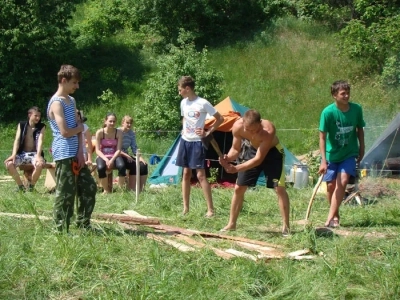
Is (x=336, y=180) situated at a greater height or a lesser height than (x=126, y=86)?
lesser

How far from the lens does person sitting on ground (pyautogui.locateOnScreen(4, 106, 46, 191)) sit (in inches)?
397

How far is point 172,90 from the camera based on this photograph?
17.8 m

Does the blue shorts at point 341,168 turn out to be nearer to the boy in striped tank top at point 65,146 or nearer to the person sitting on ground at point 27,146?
the boy in striped tank top at point 65,146

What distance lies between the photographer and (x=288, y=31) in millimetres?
25016

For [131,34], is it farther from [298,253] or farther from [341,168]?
[298,253]

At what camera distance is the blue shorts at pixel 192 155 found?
24.7 ft

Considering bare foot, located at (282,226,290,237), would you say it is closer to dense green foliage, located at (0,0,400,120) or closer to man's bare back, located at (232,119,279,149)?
man's bare back, located at (232,119,279,149)

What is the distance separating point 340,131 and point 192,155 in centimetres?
166

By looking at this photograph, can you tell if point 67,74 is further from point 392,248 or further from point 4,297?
point 392,248

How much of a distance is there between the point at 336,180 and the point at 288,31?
18742 mm

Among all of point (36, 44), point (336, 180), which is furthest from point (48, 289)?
point (36, 44)

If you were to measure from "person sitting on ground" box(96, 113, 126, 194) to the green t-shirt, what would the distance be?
3.83 meters

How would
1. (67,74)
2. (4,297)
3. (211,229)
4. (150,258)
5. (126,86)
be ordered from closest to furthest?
(4,297), (150,258), (67,74), (211,229), (126,86)

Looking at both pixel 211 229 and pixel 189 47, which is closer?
pixel 211 229
